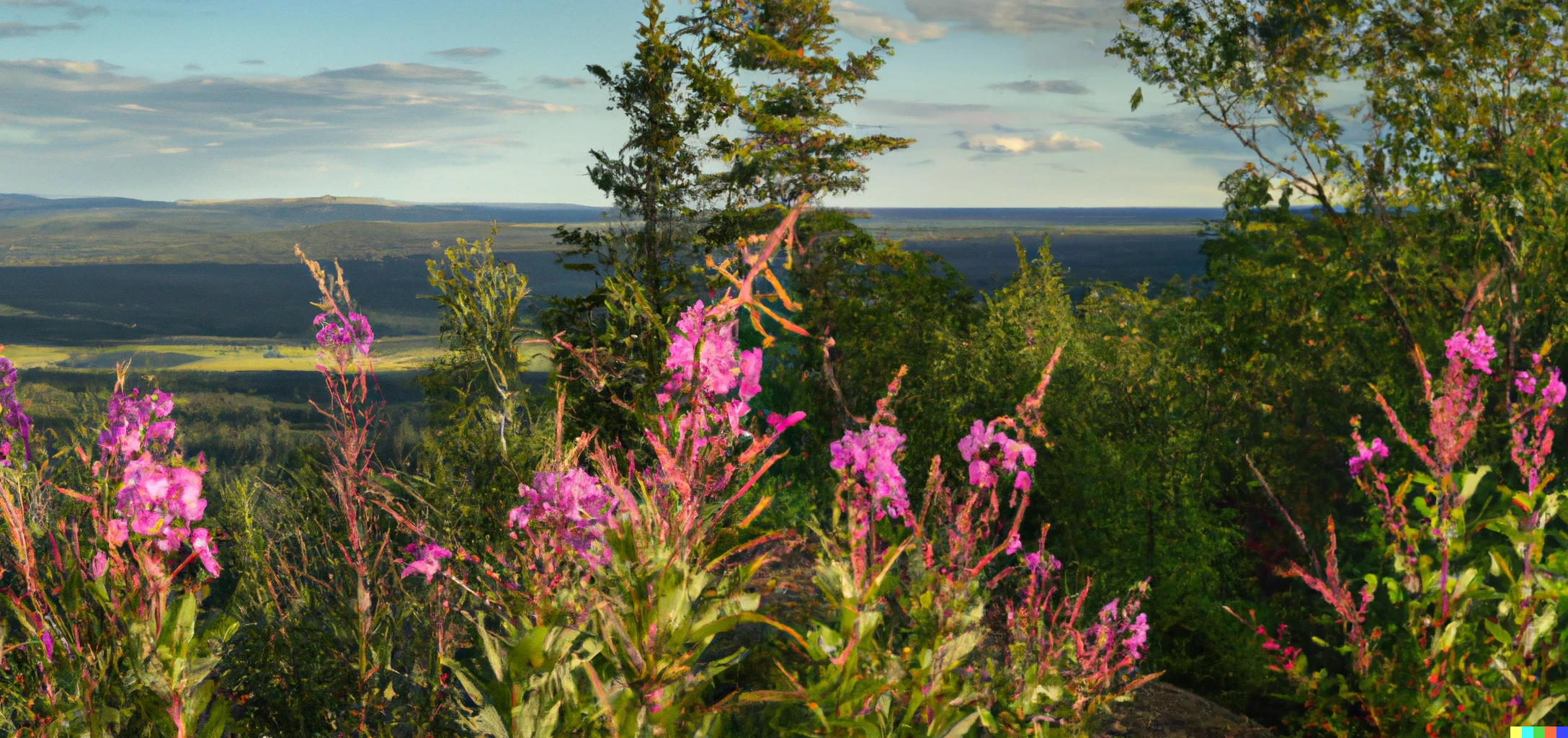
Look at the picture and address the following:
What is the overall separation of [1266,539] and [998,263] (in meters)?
116

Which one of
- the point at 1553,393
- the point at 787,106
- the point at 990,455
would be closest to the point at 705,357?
the point at 990,455

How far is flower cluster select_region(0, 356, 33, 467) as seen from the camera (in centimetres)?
343

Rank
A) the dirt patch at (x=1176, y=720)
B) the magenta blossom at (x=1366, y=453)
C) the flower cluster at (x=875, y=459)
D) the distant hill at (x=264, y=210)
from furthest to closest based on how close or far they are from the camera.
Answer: the distant hill at (x=264, y=210) → the dirt patch at (x=1176, y=720) → the magenta blossom at (x=1366, y=453) → the flower cluster at (x=875, y=459)

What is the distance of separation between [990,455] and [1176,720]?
288 centimetres

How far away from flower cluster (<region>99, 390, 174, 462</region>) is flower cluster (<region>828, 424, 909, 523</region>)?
6.86 ft

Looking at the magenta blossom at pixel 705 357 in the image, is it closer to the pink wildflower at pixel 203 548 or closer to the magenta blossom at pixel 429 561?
the pink wildflower at pixel 203 548

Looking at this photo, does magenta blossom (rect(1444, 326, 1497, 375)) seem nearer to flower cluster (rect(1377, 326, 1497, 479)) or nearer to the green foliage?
flower cluster (rect(1377, 326, 1497, 479))

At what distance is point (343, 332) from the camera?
182 inches

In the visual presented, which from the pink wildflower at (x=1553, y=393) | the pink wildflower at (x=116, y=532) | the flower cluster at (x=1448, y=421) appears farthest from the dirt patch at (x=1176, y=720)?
the pink wildflower at (x=116, y=532)

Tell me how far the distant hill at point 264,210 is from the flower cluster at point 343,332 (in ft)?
465

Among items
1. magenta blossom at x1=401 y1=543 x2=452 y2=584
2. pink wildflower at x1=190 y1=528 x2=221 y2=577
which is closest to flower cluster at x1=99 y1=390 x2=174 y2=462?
pink wildflower at x1=190 y1=528 x2=221 y2=577

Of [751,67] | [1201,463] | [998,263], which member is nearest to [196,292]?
[998,263]

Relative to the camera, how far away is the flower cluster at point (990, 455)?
3014mm

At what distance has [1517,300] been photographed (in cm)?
575
